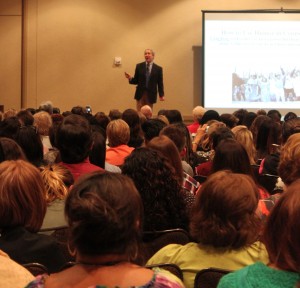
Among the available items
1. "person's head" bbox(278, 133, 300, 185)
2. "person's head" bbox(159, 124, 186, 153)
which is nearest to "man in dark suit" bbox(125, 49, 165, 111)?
"person's head" bbox(159, 124, 186, 153)

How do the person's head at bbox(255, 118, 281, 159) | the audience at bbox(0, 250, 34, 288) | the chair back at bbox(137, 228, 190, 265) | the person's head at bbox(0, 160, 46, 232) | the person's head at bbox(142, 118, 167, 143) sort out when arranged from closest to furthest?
the audience at bbox(0, 250, 34, 288) < the person's head at bbox(0, 160, 46, 232) < the chair back at bbox(137, 228, 190, 265) < the person's head at bbox(255, 118, 281, 159) < the person's head at bbox(142, 118, 167, 143)

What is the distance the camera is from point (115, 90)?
12.2 meters

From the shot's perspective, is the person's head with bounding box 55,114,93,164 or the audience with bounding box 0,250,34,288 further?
the person's head with bounding box 55,114,93,164

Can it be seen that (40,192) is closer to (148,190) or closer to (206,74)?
(148,190)

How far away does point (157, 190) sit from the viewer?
2969 mm

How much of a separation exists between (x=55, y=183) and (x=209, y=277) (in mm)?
1357

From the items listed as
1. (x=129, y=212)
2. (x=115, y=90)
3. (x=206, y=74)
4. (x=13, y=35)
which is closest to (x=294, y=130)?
(x=129, y=212)

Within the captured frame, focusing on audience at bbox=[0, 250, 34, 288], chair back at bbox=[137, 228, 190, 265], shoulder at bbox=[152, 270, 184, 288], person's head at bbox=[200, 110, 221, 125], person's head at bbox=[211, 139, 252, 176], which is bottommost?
chair back at bbox=[137, 228, 190, 265]

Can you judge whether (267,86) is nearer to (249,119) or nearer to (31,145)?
(249,119)

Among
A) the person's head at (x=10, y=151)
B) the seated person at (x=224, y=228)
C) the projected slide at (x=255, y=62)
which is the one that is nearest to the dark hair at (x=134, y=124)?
the person's head at (x=10, y=151)

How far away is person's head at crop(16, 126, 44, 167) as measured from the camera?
4.14 m

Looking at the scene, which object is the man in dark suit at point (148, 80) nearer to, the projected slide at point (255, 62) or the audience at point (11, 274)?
the projected slide at point (255, 62)

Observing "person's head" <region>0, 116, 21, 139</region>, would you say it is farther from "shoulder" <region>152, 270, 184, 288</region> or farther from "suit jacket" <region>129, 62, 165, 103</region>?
"suit jacket" <region>129, 62, 165, 103</region>

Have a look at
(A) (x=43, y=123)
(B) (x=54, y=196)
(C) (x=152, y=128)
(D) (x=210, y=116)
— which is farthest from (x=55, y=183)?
(D) (x=210, y=116)
